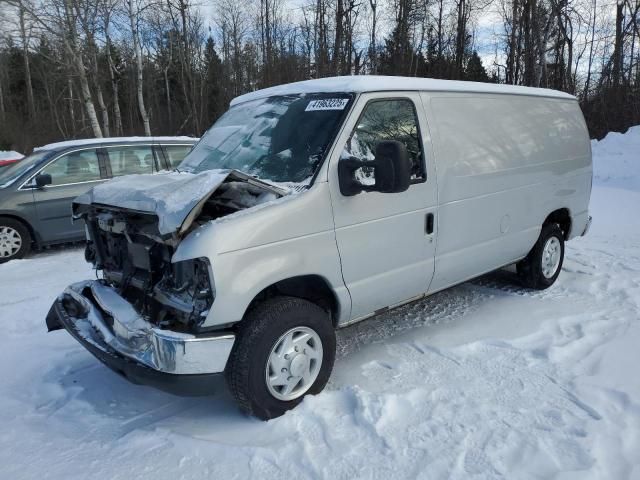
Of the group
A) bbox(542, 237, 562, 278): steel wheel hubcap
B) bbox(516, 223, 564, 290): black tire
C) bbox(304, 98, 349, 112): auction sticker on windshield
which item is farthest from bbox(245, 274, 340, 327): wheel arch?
bbox(542, 237, 562, 278): steel wheel hubcap

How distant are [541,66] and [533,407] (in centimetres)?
2011

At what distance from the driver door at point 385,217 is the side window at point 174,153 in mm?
5822

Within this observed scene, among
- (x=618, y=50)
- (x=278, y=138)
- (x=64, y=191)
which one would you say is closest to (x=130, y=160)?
(x=64, y=191)

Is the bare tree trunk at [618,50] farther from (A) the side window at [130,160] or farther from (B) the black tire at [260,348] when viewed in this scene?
(B) the black tire at [260,348]

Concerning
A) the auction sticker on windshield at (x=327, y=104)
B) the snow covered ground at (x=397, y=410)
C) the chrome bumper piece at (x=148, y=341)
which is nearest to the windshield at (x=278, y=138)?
the auction sticker on windshield at (x=327, y=104)

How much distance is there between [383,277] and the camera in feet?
12.0

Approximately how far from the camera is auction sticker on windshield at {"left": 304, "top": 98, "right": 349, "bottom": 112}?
353cm

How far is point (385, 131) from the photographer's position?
12.1 feet

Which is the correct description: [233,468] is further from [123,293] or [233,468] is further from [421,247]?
[421,247]

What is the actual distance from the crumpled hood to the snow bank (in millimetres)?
11226

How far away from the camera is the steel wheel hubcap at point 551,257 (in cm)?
538

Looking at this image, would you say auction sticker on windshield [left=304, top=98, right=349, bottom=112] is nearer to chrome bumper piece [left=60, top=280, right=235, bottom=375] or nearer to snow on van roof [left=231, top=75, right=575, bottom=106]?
snow on van roof [left=231, top=75, right=575, bottom=106]

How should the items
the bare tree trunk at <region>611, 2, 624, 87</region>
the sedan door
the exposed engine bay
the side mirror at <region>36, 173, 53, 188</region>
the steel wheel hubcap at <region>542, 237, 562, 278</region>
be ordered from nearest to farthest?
the exposed engine bay → the steel wheel hubcap at <region>542, 237, 562, 278</region> → the side mirror at <region>36, 173, 53, 188</region> → the sedan door → the bare tree trunk at <region>611, 2, 624, 87</region>

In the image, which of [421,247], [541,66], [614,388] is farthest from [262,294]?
[541,66]
